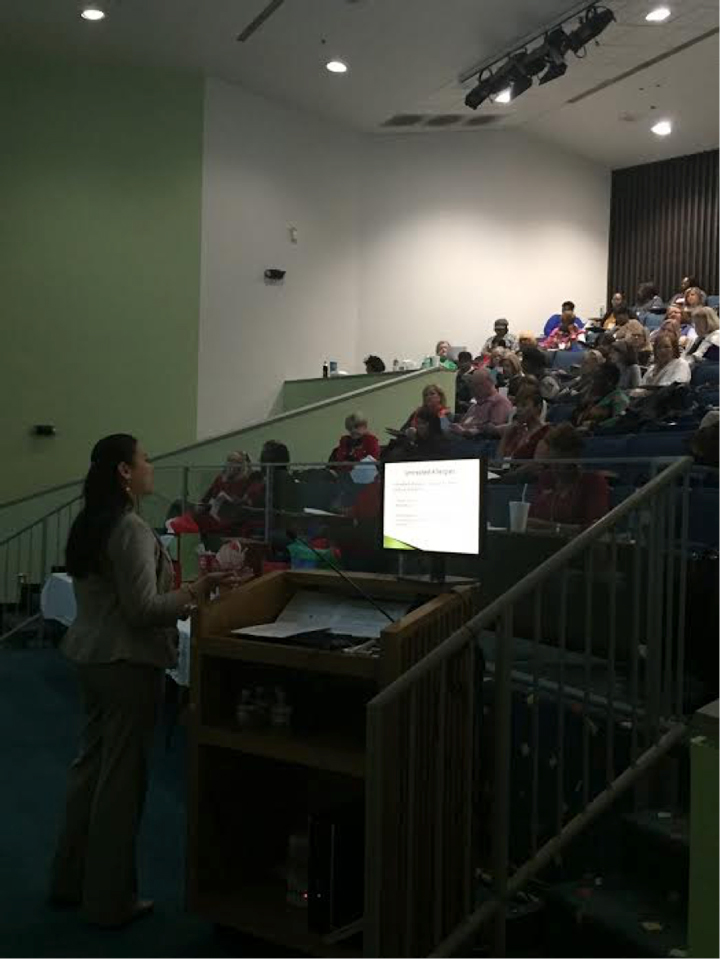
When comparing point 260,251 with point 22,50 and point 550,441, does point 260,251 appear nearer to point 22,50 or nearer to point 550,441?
point 22,50

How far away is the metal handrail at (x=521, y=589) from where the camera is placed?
2135 millimetres

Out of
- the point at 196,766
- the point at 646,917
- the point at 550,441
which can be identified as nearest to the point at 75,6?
the point at 550,441

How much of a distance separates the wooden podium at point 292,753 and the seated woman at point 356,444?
393cm

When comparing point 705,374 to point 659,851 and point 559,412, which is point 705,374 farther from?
point 659,851

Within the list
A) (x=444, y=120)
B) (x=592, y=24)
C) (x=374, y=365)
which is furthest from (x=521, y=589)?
(x=444, y=120)

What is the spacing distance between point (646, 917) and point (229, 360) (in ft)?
28.0

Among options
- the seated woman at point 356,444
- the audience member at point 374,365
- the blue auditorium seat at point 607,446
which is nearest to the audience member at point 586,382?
the blue auditorium seat at point 607,446

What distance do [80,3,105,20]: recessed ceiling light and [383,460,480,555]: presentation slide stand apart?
7.26 m

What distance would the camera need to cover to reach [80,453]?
9406 millimetres

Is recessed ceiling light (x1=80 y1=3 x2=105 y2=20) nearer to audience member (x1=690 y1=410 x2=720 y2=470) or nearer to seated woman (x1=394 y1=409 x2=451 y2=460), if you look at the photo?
seated woman (x1=394 y1=409 x2=451 y2=460)

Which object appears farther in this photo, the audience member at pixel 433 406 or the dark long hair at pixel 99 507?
the audience member at pixel 433 406

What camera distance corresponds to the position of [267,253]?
10.5 metres

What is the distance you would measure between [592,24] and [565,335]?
3542mm

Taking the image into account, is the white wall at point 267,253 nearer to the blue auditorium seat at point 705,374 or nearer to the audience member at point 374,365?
the audience member at point 374,365
